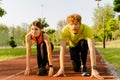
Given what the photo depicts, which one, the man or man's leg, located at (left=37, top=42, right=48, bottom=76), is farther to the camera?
man's leg, located at (left=37, top=42, right=48, bottom=76)

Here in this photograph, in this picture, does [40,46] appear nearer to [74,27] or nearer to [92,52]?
[74,27]

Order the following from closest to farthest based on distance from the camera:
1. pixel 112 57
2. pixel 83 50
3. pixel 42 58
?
pixel 83 50, pixel 42 58, pixel 112 57

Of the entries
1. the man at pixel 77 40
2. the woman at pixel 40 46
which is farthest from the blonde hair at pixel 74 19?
the woman at pixel 40 46

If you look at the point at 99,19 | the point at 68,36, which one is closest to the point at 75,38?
the point at 68,36

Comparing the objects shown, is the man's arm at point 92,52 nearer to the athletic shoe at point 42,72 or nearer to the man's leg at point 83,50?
the man's leg at point 83,50

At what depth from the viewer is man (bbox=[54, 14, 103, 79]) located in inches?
334

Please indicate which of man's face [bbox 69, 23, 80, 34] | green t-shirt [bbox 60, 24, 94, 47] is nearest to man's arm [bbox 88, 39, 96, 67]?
green t-shirt [bbox 60, 24, 94, 47]

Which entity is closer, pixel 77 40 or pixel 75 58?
pixel 77 40

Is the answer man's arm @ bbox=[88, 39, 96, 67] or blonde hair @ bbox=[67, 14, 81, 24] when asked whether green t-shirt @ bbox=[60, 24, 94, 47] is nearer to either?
man's arm @ bbox=[88, 39, 96, 67]

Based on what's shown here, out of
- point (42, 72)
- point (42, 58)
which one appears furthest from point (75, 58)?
point (42, 72)

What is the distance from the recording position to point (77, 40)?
364 inches

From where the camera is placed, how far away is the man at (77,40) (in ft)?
27.8

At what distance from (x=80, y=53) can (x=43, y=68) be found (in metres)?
1.12

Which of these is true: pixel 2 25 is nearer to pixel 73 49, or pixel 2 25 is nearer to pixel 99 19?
pixel 99 19
